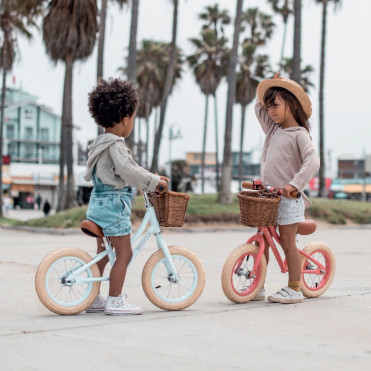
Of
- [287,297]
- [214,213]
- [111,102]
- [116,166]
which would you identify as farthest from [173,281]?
[214,213]

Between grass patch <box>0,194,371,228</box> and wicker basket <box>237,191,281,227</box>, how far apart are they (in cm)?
1655

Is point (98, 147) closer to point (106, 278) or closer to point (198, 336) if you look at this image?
point (106, 278)

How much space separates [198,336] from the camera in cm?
513

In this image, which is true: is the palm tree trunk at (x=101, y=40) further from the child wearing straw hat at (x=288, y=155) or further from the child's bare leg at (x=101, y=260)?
the child's bare leg at (x=101, y=260)

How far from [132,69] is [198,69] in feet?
105

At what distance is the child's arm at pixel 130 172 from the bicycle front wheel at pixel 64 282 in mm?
635

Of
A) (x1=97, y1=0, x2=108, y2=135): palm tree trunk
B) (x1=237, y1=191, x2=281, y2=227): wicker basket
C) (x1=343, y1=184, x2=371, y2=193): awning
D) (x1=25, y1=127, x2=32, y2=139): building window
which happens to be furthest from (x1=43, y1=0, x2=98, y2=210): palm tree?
(x1=343, y1=184, x2=371, y2=193): awning

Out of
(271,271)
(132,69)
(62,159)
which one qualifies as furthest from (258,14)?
(271,271)

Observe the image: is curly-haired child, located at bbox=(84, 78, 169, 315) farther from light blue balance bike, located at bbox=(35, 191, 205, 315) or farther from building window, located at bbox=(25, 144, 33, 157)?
building window, located at bbox=(25, 144, 33, 157)

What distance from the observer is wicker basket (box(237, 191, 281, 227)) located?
A: 6490mm

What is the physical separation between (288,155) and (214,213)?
18490 mm

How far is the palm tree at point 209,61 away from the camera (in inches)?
2190

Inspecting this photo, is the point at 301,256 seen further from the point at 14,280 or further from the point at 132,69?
the point at 132,69

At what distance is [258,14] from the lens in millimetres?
56094
